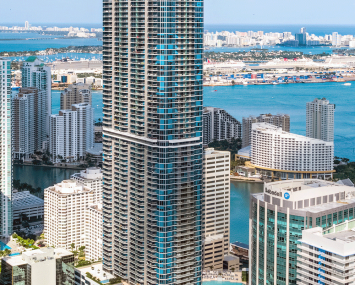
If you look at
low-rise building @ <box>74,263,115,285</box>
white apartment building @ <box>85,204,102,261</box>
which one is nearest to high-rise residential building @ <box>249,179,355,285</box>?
low-rise building @ <box>74,263,115,285</box>

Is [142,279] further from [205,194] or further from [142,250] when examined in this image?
[205,194]

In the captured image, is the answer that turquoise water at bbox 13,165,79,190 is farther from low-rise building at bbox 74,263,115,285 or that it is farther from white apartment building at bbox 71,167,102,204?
low-rise building at bbox 74,263,115,285

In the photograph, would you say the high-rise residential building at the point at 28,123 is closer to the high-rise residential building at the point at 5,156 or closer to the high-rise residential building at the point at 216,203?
the high-rise residential building at the point at 5,156

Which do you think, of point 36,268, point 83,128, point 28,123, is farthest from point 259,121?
point 36,268

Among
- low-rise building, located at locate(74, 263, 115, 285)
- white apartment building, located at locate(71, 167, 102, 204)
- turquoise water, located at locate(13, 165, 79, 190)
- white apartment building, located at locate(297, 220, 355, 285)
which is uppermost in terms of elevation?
white apartment building, located at locate(297, 220, 355, 285)

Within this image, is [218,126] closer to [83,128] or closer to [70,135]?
[83,128]

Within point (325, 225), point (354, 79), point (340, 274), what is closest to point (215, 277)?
point (325, 225)
